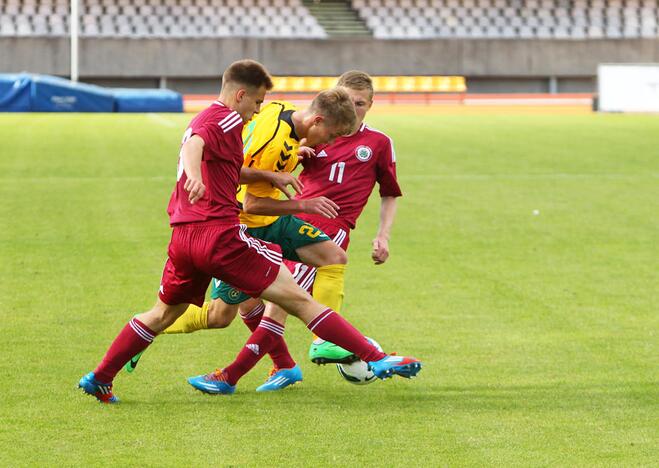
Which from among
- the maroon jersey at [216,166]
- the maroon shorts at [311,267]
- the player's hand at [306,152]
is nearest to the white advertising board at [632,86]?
the maroon shorts at [311,267]

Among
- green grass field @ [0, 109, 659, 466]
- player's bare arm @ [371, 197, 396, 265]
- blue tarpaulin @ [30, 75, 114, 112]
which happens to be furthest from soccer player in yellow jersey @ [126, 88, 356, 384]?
blue tarpaulin @ [30, 75, 114, 112]

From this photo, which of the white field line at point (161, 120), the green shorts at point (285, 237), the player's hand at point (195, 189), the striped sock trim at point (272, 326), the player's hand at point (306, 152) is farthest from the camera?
the white field line at point (161, 120)

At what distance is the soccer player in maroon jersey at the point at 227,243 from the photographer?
5906 mm

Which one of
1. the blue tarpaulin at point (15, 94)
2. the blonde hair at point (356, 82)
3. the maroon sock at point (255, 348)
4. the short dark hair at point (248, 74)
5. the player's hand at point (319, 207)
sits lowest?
the blue tarpaulin at point (15, 94)

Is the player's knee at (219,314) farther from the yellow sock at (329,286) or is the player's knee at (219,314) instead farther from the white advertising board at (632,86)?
the white advertising board at (632,86)

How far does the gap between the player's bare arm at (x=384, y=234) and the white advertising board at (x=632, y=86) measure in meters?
31.0

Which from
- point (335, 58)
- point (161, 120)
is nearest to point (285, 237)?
point (161, 120)

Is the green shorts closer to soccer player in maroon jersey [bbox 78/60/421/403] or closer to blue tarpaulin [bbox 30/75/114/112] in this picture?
soccer player in maroon jersey [bbox 78/60/421/403]

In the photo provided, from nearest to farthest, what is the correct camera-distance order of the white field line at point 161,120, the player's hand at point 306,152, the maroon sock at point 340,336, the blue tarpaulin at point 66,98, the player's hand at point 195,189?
the player's hand at point 195,189 → the maroon sock at point 340,336 → the player's hand at point 306,152 → the white field line at point 161,120 → the blue tarpaulin at point 66,98

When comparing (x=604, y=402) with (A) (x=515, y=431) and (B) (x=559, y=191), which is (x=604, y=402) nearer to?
(A) (x=515, y=431)

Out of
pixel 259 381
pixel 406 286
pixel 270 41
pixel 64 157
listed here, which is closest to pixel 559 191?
pixel 406 286

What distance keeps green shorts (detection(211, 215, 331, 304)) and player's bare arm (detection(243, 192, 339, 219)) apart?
0.79 feet

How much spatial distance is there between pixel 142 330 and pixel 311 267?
3.96 feet

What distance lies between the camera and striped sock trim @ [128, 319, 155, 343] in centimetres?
630
